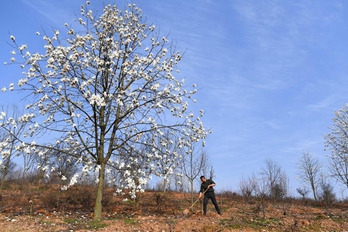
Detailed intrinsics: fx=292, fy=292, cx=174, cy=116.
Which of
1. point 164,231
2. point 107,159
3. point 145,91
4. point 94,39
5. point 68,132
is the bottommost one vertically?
point 164,231

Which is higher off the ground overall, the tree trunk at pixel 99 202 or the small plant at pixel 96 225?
the tree trunk at pixel 99 202

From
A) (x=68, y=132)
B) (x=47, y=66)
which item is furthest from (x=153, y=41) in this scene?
(x=68, y=132)

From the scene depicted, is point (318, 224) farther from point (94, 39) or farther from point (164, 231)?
point (94, 39)

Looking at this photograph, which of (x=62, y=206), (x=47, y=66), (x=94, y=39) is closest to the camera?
(x=47, y=66)

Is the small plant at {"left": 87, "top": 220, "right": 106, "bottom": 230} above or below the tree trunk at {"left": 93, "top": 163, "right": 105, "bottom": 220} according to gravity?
below

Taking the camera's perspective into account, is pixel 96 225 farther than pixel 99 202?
No

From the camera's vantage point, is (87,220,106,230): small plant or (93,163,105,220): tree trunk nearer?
(87,220,106,230): small plant

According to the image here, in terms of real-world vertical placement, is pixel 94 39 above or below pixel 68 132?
above

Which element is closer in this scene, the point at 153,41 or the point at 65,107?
the point at 65,107

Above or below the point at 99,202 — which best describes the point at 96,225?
below

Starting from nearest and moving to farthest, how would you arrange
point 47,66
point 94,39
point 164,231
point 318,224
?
point 164,231 < point 318,224 < point 47,66 < point 94,39

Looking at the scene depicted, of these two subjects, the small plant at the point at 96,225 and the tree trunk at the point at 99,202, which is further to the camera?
the tree trunk at the point at 99,202

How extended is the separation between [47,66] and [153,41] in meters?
4.95

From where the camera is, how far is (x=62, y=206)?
17.1 m
